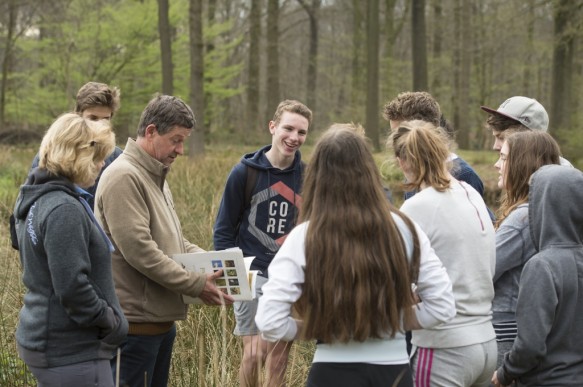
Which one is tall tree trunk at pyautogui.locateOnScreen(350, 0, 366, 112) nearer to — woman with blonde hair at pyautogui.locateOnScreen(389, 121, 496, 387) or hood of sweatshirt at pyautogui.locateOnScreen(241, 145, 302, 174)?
hood of sweatshirt at pyautogui.locateOnScreen(241, 145, 302, 174)

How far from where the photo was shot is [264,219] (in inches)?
190

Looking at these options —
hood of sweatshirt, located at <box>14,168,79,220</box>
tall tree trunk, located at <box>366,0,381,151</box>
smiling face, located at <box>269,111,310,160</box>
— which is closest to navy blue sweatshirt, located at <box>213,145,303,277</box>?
smiling face, located at <box>269,111,310,160</box>

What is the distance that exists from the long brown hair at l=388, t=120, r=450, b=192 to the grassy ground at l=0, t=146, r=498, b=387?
0.72m

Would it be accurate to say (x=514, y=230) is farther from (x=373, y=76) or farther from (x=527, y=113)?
(x=373, y=76)

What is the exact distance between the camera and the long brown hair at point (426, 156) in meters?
3.45

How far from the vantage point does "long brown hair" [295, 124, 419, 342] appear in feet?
9.18

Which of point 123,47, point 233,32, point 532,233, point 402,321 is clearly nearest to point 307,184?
point 402,321

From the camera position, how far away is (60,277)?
10.2 ft

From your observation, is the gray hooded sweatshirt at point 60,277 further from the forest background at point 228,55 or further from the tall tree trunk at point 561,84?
the tall tree trunk at point 561,84

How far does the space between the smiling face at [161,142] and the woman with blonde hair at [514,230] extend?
1.69 m

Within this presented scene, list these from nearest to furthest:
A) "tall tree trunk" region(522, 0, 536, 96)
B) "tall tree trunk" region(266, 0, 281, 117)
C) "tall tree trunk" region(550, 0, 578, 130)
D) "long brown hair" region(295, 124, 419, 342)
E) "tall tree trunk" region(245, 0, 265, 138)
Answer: "long brown hair" region(295, 124, 419, 342) < "tall tree trunk" region(522, 0, 536, 96) < "tall tree trunk" region(550, 0, 578, 130) < "tall tree trunk" region(266, 0, 281, 117) < "tall tree trunk" region(245, 0, 265, 138)

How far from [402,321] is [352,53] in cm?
2729

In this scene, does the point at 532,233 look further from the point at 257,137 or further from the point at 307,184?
the point at 257,137

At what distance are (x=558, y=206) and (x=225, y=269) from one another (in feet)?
5.42
